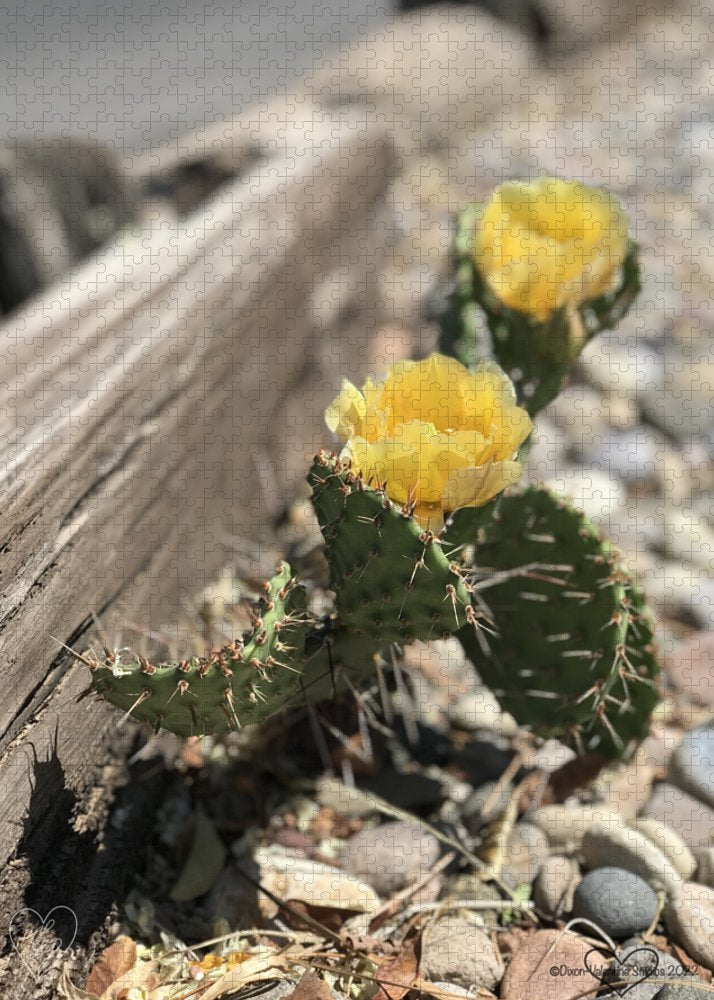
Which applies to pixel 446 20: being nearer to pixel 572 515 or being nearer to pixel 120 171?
pixel 120 171

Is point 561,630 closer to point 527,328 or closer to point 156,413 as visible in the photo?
point 527,328

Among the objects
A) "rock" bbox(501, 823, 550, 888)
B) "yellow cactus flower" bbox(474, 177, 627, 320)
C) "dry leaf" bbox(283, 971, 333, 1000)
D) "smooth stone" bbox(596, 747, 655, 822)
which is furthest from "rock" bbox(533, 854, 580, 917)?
"yellow cactus flower" bbox(474, 177, 627, 320)

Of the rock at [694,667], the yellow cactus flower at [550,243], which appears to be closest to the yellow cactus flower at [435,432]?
the yellow cactus flower at [550,243]

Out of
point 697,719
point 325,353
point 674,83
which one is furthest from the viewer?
point 674,83

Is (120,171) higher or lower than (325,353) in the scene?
higher

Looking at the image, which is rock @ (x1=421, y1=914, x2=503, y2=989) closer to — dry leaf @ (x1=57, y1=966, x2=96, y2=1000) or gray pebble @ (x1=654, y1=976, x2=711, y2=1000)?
gray pebble @ (x1=654, y1=976, x2=711, y2=1000)

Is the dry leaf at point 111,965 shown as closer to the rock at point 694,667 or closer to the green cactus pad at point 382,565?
the green cactus pad at point 382,565

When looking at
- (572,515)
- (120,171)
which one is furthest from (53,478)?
(120,171)
